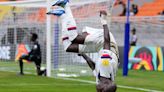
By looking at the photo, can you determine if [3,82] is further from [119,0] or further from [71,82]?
[119,0]

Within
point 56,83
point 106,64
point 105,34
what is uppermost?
point 105,34

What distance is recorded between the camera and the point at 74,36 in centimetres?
964

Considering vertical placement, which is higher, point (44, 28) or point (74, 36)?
point (44, 28)

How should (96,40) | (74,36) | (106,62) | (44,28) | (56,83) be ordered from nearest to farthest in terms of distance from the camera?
(106,62)
(74,36)
(96,40)
(56,83)
(44,28)

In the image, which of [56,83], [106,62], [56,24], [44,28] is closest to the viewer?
[106,62]

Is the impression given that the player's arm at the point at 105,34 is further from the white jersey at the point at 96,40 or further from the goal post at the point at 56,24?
the goal post at the point at 56,24

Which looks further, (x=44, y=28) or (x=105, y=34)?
(x=44, y=28)

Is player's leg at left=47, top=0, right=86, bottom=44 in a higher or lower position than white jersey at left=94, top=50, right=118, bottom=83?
higher

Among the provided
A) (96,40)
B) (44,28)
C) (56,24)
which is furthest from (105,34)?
(44,28)

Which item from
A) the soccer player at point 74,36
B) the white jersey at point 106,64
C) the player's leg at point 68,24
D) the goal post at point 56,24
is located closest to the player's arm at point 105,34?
the white jersey at point 106,64

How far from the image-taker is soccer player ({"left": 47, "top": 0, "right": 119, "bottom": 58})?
9672 mm

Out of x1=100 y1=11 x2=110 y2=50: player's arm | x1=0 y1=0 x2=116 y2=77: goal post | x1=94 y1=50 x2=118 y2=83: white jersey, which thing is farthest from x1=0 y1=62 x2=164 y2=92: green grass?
x1=100 y1=11 x2=110 y2=50: player's arm

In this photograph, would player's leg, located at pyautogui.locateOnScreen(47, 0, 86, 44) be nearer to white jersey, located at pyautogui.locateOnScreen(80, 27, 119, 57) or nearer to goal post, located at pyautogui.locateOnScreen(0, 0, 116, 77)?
white jersey, located at pyautogui.locateOnScreen(80, 27, 119, 57)

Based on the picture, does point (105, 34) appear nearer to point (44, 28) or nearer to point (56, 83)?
point (56, 83)
